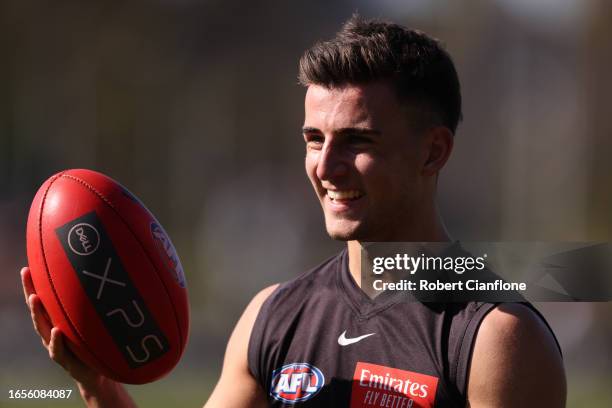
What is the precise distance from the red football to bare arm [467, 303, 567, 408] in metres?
0.99

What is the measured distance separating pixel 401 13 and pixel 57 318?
11262 mm

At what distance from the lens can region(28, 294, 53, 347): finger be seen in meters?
2.90

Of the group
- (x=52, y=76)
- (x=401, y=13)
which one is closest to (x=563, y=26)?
(x=401, y=13)

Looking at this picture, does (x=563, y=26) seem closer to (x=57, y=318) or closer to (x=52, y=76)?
(x=52, y=76)

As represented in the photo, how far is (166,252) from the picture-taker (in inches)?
122

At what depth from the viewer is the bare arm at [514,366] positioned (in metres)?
2.57

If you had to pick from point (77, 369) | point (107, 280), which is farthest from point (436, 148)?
point (77, 369)

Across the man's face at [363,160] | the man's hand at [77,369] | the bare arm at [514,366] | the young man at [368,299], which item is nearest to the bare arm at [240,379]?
the young man at [368,299]

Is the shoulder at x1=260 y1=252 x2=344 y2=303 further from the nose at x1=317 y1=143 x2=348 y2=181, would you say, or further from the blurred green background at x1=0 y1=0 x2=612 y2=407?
the blurred green background at x1=0 y1=0 x2=612 y2=407

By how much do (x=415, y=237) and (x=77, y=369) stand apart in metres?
1.12

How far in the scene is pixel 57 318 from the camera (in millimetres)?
2916

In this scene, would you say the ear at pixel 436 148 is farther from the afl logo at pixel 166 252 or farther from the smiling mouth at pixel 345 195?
the afl logo at pixel 166 252

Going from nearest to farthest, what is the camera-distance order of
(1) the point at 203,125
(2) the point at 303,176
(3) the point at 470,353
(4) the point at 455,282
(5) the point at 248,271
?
(3) the point at 470,353, (4) the point at 455,282, (5) the point at 248,271, (2) the point at 303,176, (1) the point at 203,125

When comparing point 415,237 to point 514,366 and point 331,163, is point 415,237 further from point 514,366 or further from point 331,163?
point 514,366
